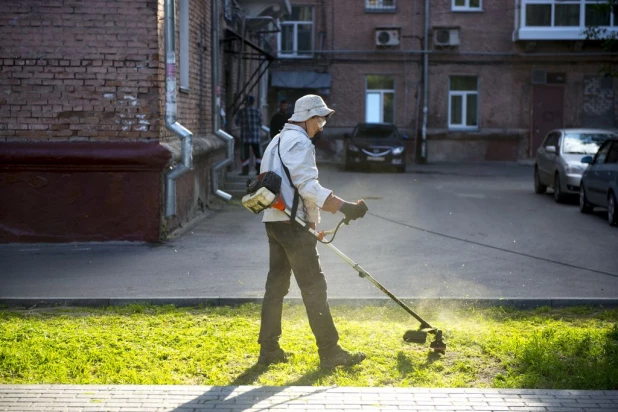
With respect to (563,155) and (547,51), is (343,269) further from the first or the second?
(547,51)

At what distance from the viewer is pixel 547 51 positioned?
3484 centimetres

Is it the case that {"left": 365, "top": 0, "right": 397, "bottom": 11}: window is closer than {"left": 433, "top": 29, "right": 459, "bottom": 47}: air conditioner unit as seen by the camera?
No

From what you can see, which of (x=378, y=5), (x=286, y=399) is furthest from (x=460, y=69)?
(x=286, y=399)

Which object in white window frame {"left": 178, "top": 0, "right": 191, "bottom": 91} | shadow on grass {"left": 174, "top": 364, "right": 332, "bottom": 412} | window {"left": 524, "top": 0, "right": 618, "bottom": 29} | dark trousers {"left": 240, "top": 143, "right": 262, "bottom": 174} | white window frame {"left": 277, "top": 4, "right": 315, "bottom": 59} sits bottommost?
shadow on grass {"left": 174, "top": 364, "right": 332, "bottom": 412}

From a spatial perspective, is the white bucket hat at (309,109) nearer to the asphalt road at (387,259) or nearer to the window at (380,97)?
the asphalt road at (387,259)

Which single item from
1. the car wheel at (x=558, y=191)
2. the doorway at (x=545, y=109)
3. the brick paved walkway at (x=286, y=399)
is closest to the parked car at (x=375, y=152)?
the doorway at (x=545, y=109)

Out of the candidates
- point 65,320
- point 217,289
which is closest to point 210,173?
point 217,289

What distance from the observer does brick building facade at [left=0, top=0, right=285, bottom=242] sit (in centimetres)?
1156

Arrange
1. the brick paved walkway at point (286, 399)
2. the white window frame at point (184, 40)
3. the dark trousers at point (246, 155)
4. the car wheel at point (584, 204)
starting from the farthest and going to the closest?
the dark trousers at point (246, 155)
the car wheel at point (584, 204)
the white window frame at point (184, 40)
the brick paved walkway at point (286, 399)

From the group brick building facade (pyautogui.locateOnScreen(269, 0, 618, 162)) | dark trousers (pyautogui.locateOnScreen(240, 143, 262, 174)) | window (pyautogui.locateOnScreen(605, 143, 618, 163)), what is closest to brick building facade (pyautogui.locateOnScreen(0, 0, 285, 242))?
window (pyautogui.locateOnScreen(605, 143, 618, 163))

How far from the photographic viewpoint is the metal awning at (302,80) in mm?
34875

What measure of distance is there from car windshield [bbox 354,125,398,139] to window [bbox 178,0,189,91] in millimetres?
15152

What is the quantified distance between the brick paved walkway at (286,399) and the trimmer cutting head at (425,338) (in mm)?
1000

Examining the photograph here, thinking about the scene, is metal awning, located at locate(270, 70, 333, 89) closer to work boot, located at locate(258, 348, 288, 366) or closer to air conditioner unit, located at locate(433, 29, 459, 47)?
air conditioner unit, located at locate(433, 29, 459, 47)
